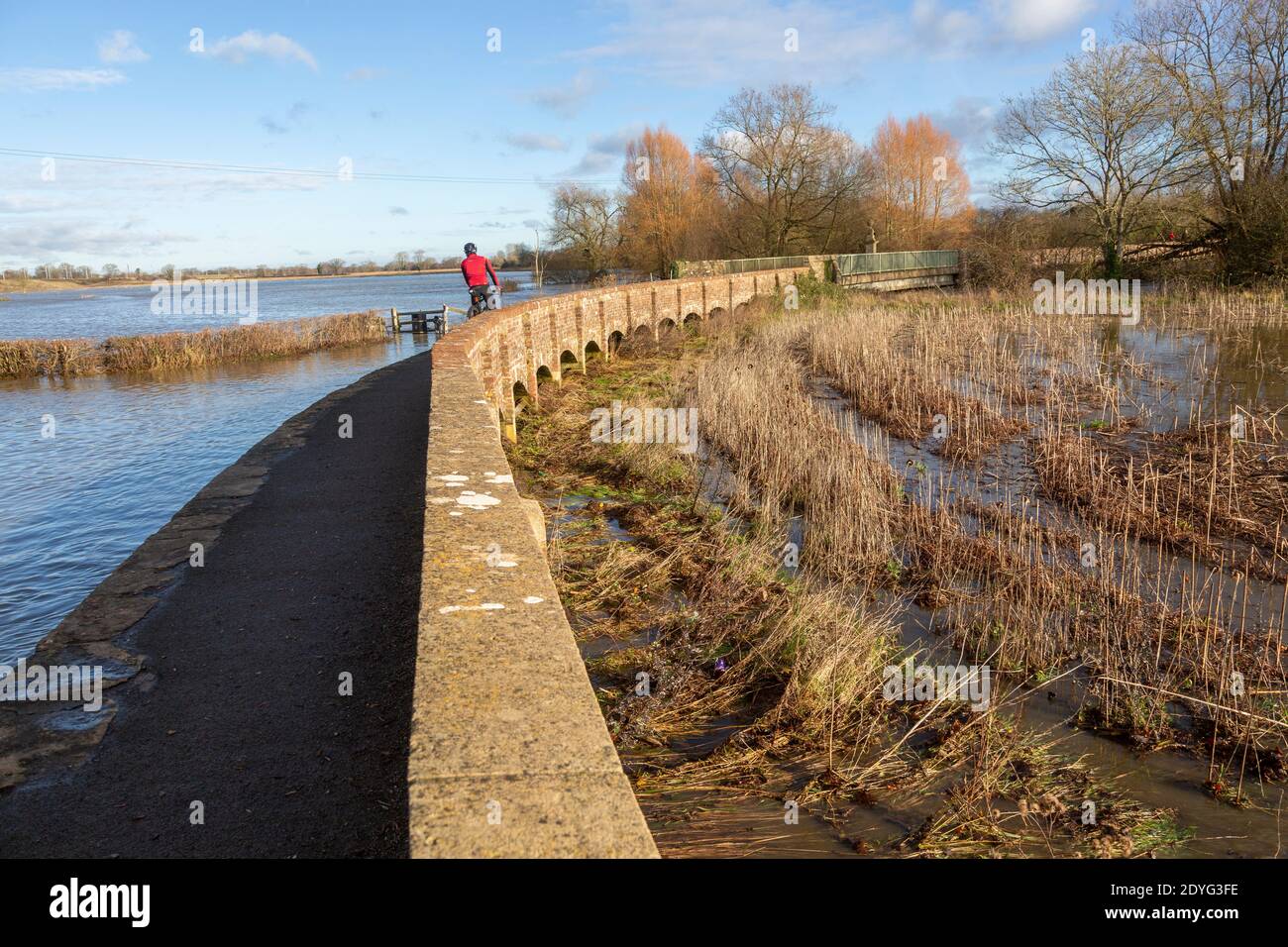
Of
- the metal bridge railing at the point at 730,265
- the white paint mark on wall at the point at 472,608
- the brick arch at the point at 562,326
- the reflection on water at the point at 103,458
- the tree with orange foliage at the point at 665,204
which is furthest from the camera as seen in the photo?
the tree with orange foliage at the point at 665,204

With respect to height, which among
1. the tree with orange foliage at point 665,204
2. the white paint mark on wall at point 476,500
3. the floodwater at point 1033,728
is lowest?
the floodwater at point 1033,728

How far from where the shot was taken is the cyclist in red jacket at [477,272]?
50.6 ft

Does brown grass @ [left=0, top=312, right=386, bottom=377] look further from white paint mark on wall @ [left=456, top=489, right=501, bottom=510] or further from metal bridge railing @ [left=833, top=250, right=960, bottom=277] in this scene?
white paint mark on wall @ [left=456, top=489, right=501, bottom=510]

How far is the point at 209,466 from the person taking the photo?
13117mm

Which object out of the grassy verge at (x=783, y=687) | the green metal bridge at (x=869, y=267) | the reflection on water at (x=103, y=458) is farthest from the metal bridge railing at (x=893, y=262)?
the grassy verge at (x=783, y=687)

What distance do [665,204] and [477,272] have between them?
32.4 meters

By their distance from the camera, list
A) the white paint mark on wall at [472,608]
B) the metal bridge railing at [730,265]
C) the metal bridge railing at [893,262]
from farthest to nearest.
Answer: the metal bridge railing at [893,262]
the metal bridge railing at [730,265]
the white paint mark on wall at [472,608]

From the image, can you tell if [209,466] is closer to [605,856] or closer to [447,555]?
[447,555]

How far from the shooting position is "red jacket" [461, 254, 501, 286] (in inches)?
607

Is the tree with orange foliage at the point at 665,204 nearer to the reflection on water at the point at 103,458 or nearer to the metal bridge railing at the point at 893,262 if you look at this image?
the metal bridge railing at the point at 893,262

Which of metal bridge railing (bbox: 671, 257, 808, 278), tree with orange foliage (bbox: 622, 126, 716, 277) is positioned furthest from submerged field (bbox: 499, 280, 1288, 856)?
tree with orange foliage (bbox: 622, 126, 716, 277)

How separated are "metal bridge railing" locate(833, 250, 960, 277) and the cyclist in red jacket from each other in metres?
20.5

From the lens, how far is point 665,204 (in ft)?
151

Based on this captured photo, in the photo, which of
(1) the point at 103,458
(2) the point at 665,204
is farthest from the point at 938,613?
(2) the point at 665,204
